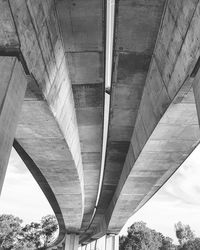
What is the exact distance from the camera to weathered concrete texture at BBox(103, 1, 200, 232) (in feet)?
16.4

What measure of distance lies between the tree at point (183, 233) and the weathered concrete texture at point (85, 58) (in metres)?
106

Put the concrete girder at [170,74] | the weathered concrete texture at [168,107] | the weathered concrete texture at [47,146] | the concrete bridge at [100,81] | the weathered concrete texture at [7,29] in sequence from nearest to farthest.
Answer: the weathered concrete texture at [7,29] → the concrete bridge at [100,81] → the concrete girder at [170,74] → the weathered concrete texture at [168,107] → the weathered concrete texture at [47,146]

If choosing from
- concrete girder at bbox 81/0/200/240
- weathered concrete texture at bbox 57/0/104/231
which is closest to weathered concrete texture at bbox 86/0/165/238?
concrete girder at bbox 81/0/200/240

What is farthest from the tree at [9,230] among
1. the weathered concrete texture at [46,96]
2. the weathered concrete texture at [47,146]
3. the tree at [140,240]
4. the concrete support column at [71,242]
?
the weathered concrete texture at [46,96]

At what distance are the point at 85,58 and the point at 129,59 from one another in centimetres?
130

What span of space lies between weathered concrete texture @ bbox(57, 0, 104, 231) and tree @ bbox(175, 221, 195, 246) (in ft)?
349

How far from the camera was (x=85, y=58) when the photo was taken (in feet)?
23.6

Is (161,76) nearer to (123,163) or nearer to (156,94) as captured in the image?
(156,94)

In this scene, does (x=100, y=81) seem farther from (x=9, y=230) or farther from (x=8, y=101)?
(x=9, y=230)

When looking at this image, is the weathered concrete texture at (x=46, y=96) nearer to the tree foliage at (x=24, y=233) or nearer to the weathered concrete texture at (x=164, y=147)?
the weathered concrete texture at (x=164, y=147)

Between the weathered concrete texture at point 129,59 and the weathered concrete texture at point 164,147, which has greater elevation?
the weathered concrete texture at point 129,59

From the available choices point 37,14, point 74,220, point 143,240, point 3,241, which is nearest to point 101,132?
point 37,14

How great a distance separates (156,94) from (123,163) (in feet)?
25.2

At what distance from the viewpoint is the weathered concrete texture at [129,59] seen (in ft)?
19.4
